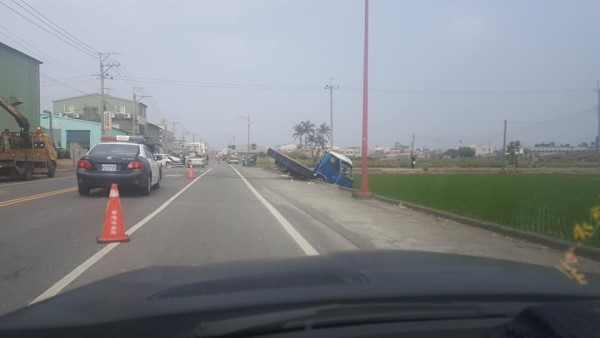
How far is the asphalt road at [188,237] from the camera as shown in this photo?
7016mm

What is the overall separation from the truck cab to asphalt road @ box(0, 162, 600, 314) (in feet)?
45.9

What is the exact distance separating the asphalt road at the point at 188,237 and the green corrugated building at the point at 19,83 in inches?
1286

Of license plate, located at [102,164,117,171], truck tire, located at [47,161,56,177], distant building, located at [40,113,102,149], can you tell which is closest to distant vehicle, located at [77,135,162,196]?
license plate, located at [102,164,117,171]

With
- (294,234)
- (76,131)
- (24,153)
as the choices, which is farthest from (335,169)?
(76,131)

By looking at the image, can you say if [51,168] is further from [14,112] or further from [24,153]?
[14,112]

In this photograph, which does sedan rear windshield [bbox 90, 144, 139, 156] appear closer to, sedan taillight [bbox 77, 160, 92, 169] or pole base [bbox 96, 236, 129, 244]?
sedan taillight [bbox 77, 160, 92, 169]

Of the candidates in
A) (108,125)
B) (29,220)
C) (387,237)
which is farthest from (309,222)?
(108,125)

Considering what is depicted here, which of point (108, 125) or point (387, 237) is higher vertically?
point (108, 125)

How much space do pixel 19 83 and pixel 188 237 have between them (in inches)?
1794

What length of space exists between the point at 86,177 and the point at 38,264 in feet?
31.5

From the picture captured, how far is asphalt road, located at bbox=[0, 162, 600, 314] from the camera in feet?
23.0

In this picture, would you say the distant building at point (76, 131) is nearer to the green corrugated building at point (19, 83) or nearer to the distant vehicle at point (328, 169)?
the green corrugated building at point (19, 83)

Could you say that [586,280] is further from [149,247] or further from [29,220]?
[29,220]

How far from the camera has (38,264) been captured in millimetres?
7219
